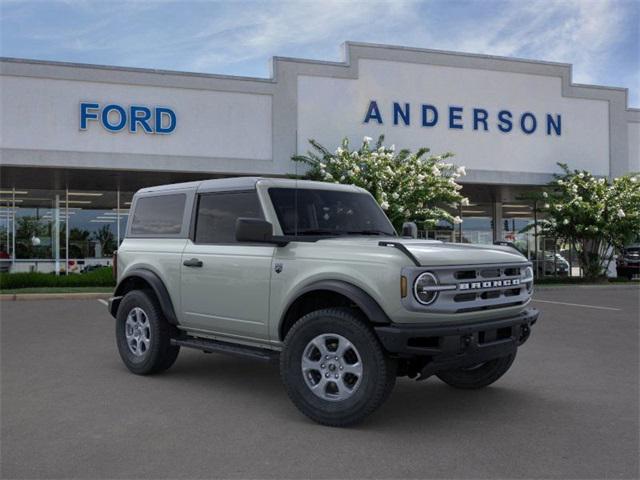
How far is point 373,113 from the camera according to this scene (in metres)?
22.1

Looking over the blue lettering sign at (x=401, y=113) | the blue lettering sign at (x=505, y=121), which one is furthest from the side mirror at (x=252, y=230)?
the blue lettering sign at (x=505, y=121)

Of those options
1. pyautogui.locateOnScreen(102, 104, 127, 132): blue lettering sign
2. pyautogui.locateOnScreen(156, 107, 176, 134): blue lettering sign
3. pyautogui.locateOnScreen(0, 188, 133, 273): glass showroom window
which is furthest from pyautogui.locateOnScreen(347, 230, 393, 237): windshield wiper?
pyautogui.locateOnScreen(0, 188, 133, 273): glass showroom window

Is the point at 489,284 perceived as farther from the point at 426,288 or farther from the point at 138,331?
the point at 138,331

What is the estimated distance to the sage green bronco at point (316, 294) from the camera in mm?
4938

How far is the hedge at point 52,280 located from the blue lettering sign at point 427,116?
459 inches

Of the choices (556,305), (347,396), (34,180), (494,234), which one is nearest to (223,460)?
(347,396)

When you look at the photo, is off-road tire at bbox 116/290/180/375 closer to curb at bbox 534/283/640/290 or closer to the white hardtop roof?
the white hardtop roof

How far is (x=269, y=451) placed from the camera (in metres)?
4.48

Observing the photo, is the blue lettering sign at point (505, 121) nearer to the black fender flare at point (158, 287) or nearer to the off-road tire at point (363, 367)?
the black fender flare at point (158, 287)

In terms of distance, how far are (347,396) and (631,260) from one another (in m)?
26.5

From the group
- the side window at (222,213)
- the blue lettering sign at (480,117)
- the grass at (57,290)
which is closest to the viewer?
the side window at (222,213)

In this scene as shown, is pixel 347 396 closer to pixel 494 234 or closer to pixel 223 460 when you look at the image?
pixel 223 460

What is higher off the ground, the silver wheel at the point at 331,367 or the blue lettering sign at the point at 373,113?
the blue lettering sign at the point at 373,113

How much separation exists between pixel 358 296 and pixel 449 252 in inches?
32.3
